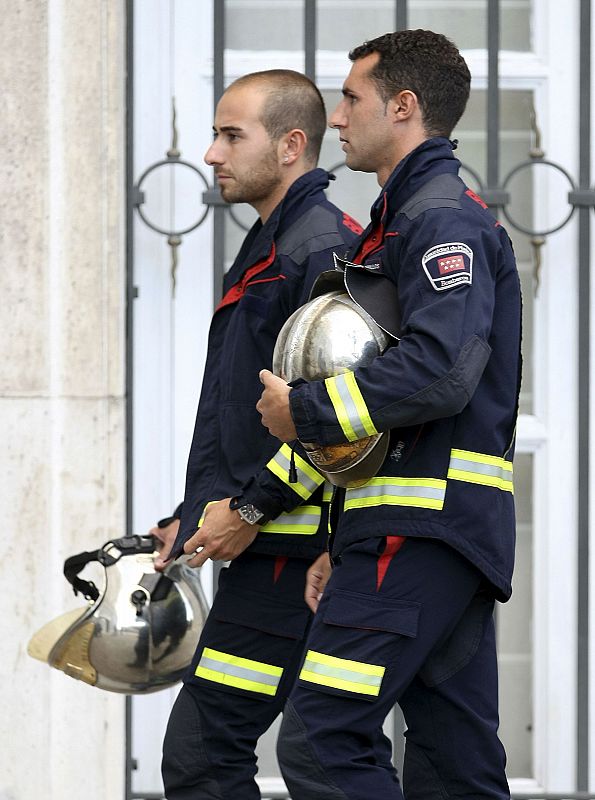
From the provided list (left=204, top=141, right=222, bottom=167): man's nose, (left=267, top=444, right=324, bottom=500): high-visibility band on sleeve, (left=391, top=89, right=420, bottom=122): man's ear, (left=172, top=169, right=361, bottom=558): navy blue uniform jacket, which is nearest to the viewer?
(left=391, top=89, right=420, bottom=122): man's ear

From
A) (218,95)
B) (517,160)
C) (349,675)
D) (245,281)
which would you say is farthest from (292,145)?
(349,675)

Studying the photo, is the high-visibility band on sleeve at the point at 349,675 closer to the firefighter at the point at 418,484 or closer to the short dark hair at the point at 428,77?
the firefighter at the point at 418,484

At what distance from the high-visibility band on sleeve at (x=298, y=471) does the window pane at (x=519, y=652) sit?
A: 1072 mm

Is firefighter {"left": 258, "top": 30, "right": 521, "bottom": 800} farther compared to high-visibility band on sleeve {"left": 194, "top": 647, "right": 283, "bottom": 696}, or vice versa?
high-visibility band on sleeve {"left": 194, "top": 647, "right": 283, "bottom": 696}

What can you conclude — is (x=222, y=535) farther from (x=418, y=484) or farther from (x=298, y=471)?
(x=418, y=484)

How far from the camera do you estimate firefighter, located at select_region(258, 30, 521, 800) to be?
234 cm

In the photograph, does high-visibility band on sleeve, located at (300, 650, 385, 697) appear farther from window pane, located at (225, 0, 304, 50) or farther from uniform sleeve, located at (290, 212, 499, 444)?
window pane, located at (225, 0, 304, 50)

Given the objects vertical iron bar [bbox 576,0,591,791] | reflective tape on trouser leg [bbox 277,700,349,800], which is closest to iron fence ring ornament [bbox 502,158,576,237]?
vertical iron bar [bbox 576,0,591,791]

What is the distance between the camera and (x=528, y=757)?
3689 mm

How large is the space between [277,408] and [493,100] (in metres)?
1.45

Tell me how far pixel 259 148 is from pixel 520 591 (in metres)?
1.37

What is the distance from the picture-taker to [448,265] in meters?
2.34

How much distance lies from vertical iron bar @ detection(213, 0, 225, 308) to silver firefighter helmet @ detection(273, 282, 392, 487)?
116 cm

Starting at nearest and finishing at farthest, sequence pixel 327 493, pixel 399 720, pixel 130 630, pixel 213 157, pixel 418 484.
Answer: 1. pixel 418 484
2. pixel 327 493
3. pixel 213 157
4. pixel 130 630
5. pixel 399 720
